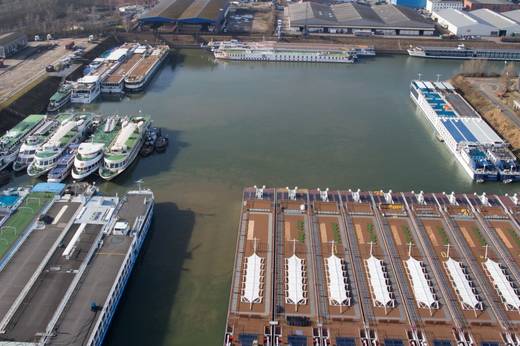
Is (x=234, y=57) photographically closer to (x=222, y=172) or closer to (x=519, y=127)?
(x=222, y=172)

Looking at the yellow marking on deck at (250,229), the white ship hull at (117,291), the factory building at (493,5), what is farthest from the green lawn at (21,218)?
the factory building at (493,5)

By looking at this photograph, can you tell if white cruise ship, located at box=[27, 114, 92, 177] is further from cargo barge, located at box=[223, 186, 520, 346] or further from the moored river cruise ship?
the moored river cruise ship

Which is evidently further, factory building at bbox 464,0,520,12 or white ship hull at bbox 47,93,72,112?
factory building at bbox 464,0,520,12

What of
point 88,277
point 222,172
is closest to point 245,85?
point 222,172

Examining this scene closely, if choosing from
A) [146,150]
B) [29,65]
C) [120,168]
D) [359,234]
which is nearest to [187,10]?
[29,65]

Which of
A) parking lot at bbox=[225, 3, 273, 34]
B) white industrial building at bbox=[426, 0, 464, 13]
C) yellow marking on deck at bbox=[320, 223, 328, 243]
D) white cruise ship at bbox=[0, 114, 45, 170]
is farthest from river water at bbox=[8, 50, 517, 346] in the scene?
white industrial building at bbox=[426, 0, 464, 13]

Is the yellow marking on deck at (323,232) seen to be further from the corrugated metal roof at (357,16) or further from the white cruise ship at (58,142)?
the corrugated metal roof at (357,16)

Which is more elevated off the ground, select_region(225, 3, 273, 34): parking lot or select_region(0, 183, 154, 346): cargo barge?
select_region(225, 3, 273, 34): parking lot

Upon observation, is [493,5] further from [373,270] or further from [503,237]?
[373,270]
